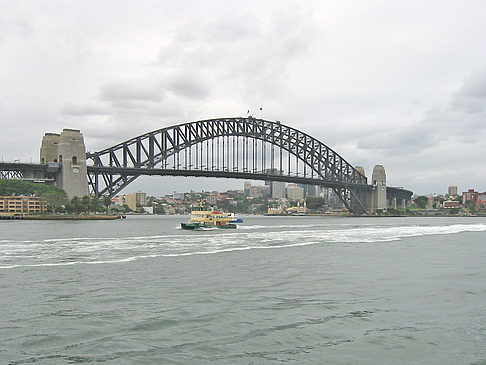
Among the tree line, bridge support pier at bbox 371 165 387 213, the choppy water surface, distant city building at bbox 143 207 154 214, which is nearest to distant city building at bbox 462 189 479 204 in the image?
bridge support pier at bbox 371 165 387 213

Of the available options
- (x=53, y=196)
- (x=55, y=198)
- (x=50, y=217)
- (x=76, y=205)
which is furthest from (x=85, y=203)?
(x=50, y=217)

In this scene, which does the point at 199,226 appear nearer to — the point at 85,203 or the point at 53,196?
the point at 85,203

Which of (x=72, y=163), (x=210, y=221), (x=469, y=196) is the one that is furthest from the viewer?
(x=469, y=196)

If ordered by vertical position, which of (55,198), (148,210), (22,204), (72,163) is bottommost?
(148,210)

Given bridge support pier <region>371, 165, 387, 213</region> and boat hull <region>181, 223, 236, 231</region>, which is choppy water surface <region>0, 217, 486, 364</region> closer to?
boat hull <region>181, 223, 236, 231</region>

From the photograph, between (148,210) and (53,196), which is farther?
(148,210)

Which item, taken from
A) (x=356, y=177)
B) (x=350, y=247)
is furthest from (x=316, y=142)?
(x=350, y=247)

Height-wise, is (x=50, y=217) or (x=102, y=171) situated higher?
(x=102, y=171)
